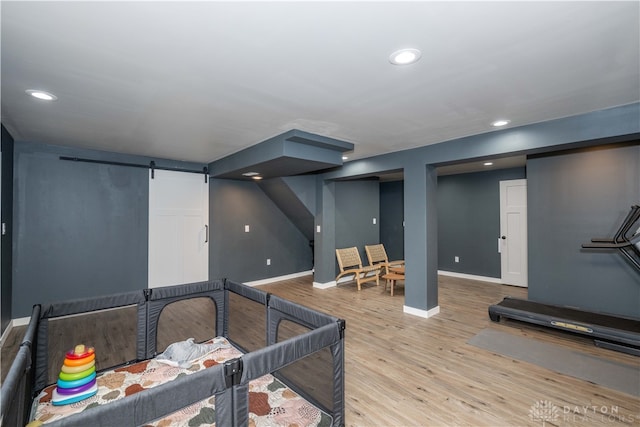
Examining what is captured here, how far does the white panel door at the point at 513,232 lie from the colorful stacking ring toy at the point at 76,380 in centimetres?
651

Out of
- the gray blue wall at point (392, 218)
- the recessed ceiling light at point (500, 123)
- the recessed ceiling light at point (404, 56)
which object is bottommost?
the gray blue wall at point (392, 218)

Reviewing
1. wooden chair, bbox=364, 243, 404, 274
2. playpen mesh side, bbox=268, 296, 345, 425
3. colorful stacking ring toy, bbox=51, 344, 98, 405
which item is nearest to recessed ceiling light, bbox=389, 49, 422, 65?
playpen mesh side, bbox=268, 296, 345, 425

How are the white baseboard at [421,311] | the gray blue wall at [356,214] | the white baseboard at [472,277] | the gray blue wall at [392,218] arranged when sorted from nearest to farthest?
the white baseboard at [421,311]
the white baseboard at [472,277]
the gray blue wall at [356,214]
the gray blue wall at [392,218]

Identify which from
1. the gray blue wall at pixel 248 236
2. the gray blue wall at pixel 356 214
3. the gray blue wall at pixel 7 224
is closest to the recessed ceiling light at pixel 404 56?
the gray blue wall at pixel 7 224

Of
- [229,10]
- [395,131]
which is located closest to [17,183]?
[229,10]

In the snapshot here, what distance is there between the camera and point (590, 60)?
1852 millimetres

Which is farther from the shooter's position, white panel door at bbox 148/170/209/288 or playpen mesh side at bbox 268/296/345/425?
white panel door at bbox 148/170/209/288

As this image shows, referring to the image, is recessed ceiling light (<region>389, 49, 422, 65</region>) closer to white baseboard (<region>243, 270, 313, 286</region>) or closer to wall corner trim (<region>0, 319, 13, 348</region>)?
wall corner trim (<region>0, 319, 13, 348</region>)

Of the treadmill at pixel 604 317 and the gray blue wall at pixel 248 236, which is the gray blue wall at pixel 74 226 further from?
the treadmill at pixel 604 317

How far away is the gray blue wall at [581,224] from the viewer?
3445 mm

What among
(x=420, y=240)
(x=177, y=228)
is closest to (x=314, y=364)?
(x=420, y=240)

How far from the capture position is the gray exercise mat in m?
2.42

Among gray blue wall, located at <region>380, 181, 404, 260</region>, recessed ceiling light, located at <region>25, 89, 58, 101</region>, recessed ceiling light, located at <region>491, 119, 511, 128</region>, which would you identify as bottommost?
gray blue wall, located at <region>380, 181, 404, 260</region>

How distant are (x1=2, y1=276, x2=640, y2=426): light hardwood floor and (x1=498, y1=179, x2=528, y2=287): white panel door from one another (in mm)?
2113
